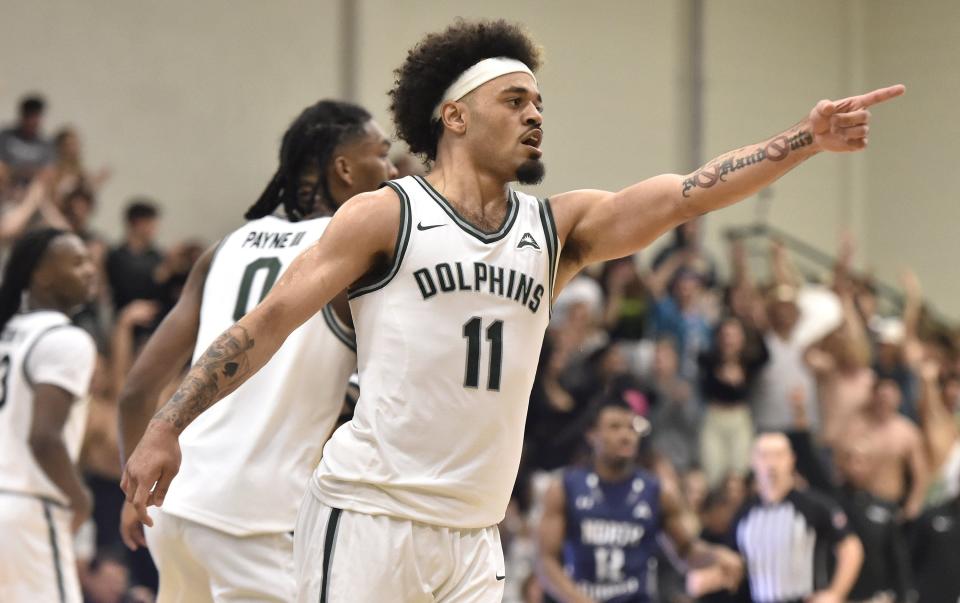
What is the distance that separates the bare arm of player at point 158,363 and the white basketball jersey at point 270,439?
36 centimetres

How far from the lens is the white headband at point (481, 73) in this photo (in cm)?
432

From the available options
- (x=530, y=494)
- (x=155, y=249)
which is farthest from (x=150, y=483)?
(x=155, y=249)

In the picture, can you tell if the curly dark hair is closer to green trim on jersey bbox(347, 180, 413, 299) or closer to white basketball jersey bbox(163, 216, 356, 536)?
green trim on jersey bbox(347, 180, 413, 299)

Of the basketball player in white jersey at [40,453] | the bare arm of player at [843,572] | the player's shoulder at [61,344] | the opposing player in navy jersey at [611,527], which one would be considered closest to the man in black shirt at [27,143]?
the opposing player in navy jersey at [611,527]

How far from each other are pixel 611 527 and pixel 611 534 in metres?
0.04

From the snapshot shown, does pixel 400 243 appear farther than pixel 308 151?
No

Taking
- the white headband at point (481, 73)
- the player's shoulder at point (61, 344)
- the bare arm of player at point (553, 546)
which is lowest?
the bare arm of player at point (553, 546)

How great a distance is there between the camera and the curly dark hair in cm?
439

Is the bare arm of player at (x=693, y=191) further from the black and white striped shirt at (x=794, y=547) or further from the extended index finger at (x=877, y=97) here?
the black and white striped shirt at (x=794, y=547)

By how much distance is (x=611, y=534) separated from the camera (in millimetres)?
8664

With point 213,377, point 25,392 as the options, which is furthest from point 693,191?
point 25,392

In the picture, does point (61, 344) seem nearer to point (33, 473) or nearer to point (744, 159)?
point (33, 473)

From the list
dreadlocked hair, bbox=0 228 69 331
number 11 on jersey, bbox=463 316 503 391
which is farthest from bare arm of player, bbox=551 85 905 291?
dreadlocked hair, bbox=0 228 69 331

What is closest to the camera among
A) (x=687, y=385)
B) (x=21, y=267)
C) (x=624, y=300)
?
(x=21, y=267)
